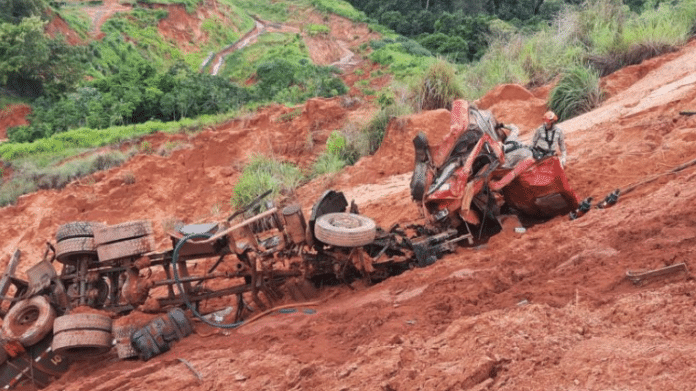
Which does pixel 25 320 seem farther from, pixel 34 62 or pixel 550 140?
pixel 34 62

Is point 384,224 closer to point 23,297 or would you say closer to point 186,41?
point 23,297

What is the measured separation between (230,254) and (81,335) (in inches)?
70.5

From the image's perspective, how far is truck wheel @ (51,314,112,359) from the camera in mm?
6214

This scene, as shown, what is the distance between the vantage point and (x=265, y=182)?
14.2 meters

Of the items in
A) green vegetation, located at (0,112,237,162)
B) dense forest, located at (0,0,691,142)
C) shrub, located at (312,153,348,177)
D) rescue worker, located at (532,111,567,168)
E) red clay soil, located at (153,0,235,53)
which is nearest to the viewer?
rescue worker, located at (532,111,567,168)

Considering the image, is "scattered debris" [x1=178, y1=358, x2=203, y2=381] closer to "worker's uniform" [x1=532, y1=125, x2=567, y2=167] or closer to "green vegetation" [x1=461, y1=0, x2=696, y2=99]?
"worker's uniform" [x1=532, y1=125, x2=567, y2=167]

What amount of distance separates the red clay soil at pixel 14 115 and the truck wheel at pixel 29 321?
31381 millimetres

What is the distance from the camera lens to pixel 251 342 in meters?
6.06

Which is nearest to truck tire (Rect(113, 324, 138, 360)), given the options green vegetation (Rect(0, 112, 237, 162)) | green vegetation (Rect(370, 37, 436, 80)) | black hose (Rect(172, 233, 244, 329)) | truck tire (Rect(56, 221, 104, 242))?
black hose (Rect(172, 233, 244, 329))

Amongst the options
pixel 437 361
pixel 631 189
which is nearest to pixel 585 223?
pixel 631 189

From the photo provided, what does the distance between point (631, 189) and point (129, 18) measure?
155 feet

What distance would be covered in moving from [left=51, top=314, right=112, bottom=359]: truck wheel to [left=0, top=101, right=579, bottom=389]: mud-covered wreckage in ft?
0.03

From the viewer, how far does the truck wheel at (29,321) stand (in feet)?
21.3

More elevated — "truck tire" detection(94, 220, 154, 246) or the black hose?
"truck tire" detection(94, 220, 154, 246)
